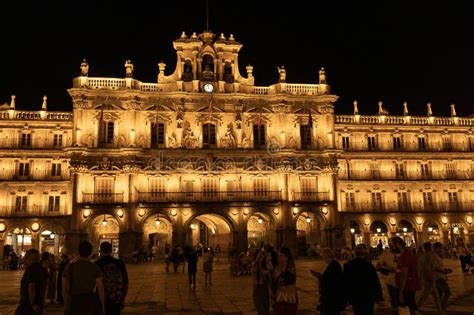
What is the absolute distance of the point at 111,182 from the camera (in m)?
47.9

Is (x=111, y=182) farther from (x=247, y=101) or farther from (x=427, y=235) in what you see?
(x=427, y=235)

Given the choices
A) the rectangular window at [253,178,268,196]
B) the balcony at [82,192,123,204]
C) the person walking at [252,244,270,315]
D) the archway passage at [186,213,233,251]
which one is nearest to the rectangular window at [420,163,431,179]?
the rectangular window at [253,178,268,196]

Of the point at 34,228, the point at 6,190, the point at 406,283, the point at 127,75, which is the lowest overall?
the point at 406,283

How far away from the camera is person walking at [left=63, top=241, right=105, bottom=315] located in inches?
342

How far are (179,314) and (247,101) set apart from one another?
37.7m

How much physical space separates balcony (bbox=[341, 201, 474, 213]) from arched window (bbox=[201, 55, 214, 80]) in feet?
63.5

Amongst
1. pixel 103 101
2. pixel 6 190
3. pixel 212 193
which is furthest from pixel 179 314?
pixel 6 190

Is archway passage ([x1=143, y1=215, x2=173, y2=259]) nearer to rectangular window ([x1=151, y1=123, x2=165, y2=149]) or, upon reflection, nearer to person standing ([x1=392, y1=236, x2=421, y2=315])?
rectangular window ([x1=151, y1=123, x2=165, y2=149])

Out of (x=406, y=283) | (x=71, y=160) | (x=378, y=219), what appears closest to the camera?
(x=406, y=283)

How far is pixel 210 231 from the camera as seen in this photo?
180ft

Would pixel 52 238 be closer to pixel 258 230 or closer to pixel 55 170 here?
pixel 55 170

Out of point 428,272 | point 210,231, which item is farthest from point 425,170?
point 428,272

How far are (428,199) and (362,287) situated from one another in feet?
165

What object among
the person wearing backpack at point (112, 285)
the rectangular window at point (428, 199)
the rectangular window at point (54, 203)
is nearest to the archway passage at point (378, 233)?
the rectangular window at point (428, 199)
